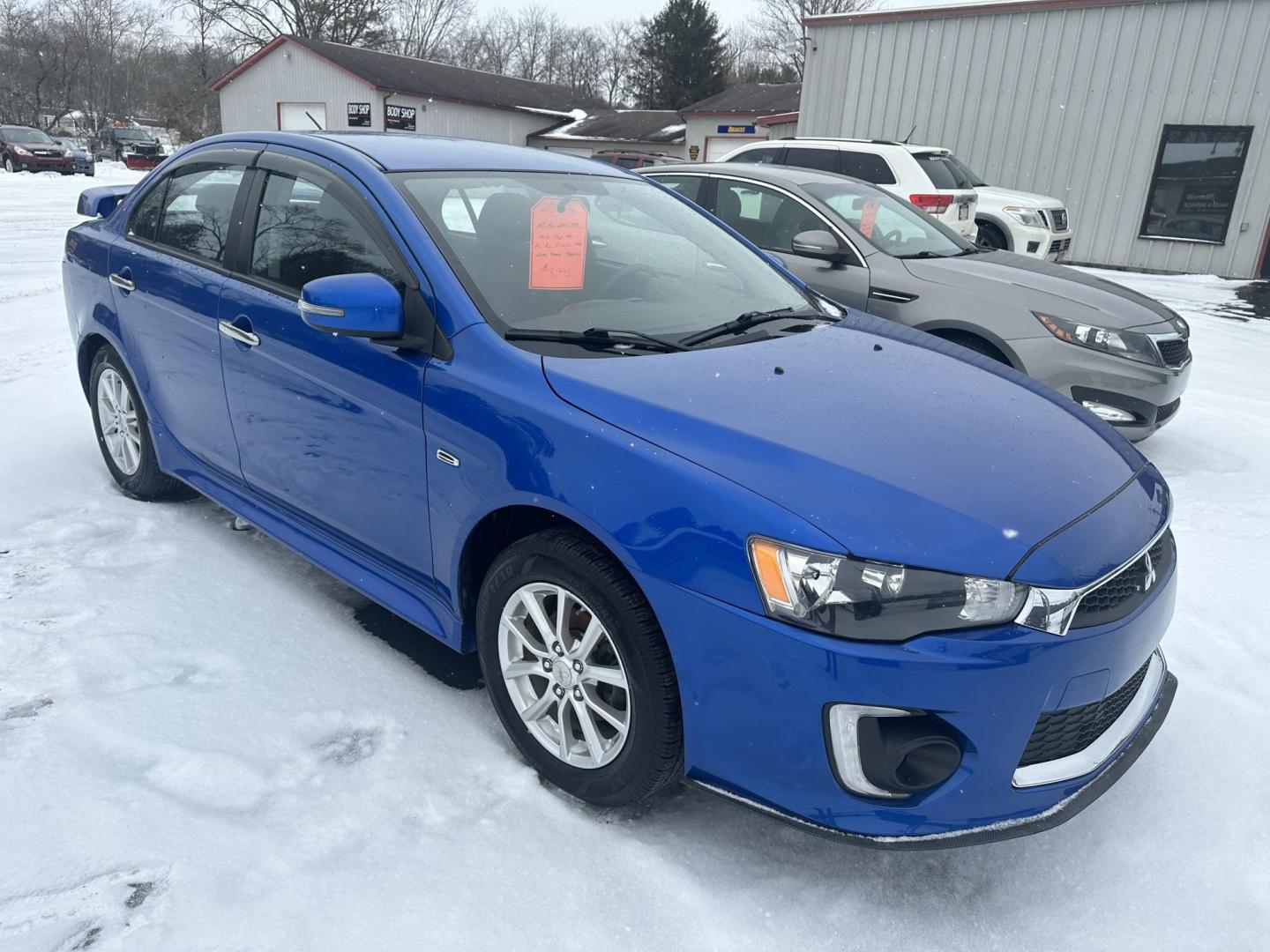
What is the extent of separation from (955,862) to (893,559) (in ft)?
3.12

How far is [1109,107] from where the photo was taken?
14562 millimetres

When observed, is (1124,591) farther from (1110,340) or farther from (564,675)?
(1110,340)

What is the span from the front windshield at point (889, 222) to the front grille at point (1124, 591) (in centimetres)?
350

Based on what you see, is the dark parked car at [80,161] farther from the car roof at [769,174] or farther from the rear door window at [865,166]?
the car roof at [769,174]

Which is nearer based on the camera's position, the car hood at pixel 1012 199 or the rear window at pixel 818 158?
the rear window at pixel 818 158

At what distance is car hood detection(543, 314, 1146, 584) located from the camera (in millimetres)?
1873

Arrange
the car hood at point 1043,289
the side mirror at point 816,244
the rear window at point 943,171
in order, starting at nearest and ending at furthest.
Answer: the car hood at point 1043,289 < the side mirror at point 816,244 < the rear window at point 943,171

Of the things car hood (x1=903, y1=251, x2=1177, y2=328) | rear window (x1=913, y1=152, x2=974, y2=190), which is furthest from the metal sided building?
car hood (x1=903, y1=251, x2=1177, y2=328)

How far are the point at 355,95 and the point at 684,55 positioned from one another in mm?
18043

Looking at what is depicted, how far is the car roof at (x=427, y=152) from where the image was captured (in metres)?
2.91

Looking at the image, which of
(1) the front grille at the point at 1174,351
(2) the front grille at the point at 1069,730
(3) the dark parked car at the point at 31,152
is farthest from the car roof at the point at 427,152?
(3) the dark parked car at the point at 31,152

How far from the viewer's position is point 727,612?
187cm

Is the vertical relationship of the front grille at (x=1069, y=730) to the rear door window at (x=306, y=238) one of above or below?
below

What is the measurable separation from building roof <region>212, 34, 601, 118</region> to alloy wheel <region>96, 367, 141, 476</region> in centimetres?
3071
